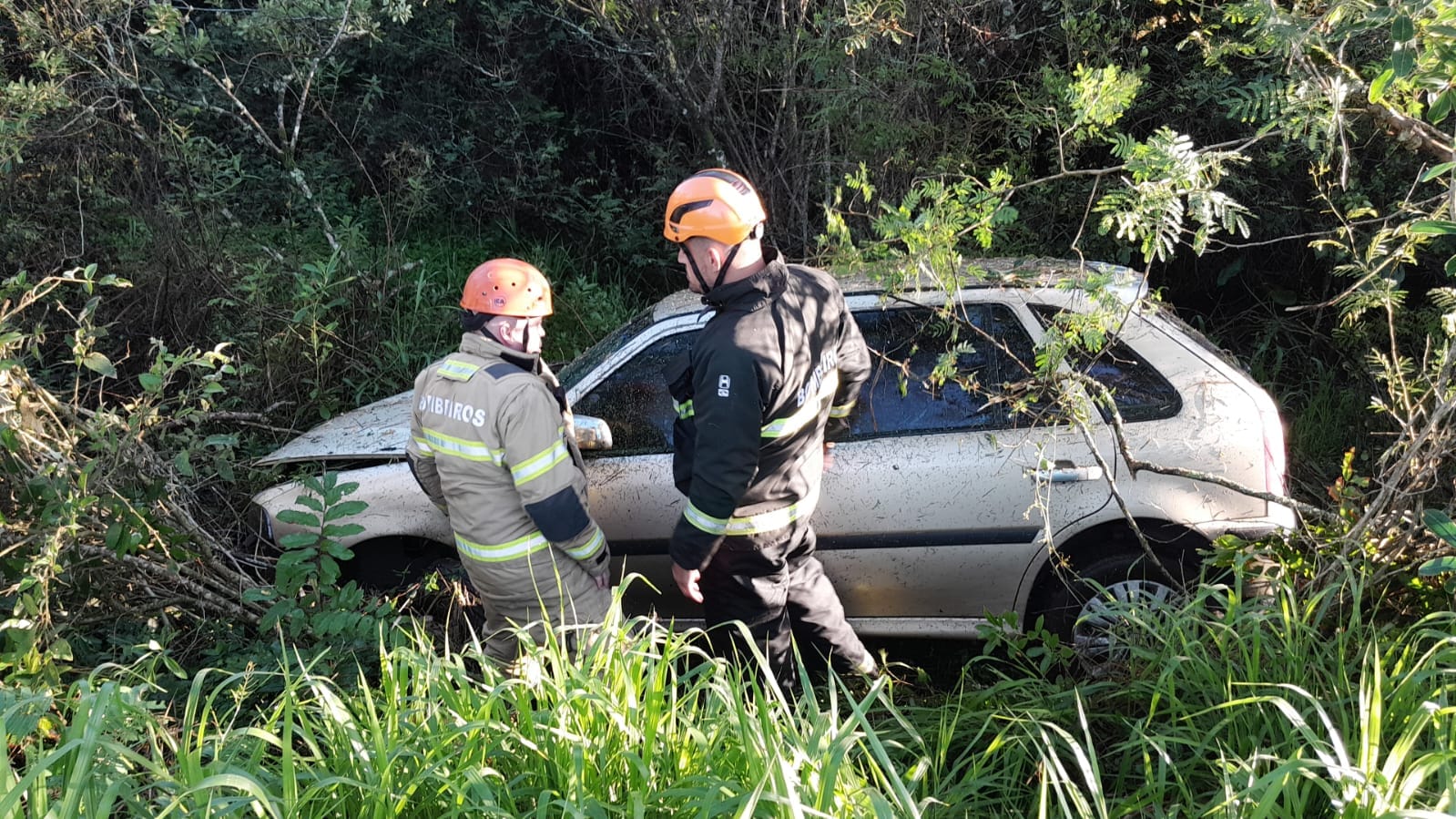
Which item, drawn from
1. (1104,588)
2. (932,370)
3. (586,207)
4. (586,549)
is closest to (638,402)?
(586,549)

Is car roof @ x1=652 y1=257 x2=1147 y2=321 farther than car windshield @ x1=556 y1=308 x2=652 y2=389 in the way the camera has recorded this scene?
No

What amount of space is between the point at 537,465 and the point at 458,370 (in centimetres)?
39

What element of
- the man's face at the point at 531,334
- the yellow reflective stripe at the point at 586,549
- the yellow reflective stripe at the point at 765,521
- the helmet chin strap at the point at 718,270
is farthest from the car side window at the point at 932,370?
the man's face at the point at 531,334

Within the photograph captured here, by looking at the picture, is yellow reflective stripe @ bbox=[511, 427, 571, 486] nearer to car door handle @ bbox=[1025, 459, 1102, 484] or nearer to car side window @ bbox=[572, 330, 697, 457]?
car side window @ bbox=[572, 330, 697, 457]

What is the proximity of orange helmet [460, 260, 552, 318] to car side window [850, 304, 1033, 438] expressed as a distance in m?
1.28

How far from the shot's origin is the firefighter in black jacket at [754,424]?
3041 millimetres

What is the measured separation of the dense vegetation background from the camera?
3018mm

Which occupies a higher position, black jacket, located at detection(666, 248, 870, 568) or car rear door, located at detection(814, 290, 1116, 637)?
black jacket, located at detection(666, 248, 870, 568)

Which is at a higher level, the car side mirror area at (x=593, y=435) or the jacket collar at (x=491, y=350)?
the jacket collar at (x=491, y=350)

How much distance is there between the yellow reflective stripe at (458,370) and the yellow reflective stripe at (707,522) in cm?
80

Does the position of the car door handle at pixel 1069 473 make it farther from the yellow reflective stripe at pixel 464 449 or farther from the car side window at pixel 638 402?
the yellow reflective stripe at pixel 464 449

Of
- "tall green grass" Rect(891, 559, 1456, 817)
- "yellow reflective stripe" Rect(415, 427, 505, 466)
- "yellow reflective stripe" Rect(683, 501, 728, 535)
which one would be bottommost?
"tall green grass" Rect(891, 559, 1456, 817)

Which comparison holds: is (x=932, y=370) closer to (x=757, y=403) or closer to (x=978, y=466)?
(x=978, y=466)

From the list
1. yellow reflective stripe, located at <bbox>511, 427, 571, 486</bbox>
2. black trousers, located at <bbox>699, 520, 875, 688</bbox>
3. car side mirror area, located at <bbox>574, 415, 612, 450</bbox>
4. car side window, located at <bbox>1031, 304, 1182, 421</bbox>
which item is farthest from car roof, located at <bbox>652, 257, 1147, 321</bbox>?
yellow reflective stripe, located at <bbox>511, 427, 571, 486</bbox>
